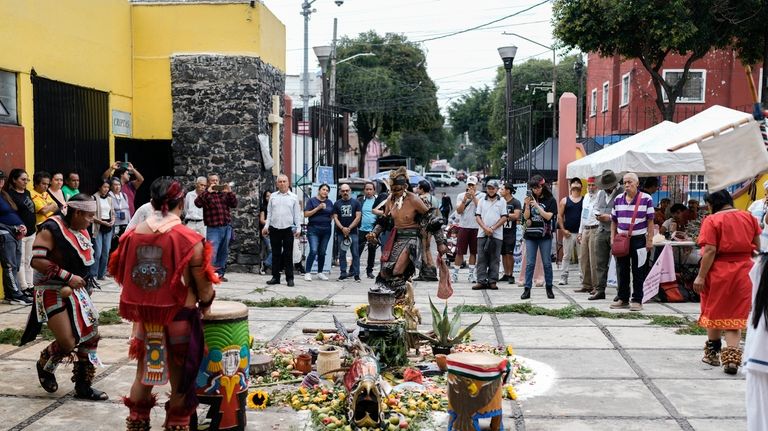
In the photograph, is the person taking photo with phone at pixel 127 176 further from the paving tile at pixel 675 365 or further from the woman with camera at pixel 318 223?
the paving tile at pixel 675 365

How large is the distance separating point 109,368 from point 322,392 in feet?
7.19

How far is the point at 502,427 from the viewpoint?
5.24 meters

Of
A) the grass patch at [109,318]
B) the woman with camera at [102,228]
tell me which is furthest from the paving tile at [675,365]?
the woman with camera at [102,228]

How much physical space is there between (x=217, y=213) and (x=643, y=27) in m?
12.4

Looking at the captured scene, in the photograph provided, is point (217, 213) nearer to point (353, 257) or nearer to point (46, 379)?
point (353, 257)

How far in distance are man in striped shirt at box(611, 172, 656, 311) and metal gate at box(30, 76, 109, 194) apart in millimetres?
8451

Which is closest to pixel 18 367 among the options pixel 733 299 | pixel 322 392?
pixel 322 392

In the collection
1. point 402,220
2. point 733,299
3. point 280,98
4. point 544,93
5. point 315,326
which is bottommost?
point 315,326

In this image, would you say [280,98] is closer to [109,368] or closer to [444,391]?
[109,368]

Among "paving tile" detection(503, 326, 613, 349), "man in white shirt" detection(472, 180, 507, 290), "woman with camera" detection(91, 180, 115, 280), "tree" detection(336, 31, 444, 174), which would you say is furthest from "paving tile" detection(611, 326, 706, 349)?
"tree" detection(336, 31, 444, 174)

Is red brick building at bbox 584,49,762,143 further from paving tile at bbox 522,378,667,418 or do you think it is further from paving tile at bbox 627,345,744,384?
paving tile at bbox 522,378,667,418

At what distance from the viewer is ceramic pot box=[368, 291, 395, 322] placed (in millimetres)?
6559

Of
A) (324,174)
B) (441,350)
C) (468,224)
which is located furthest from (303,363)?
(324,174)

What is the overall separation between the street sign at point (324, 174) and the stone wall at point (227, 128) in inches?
81.1
